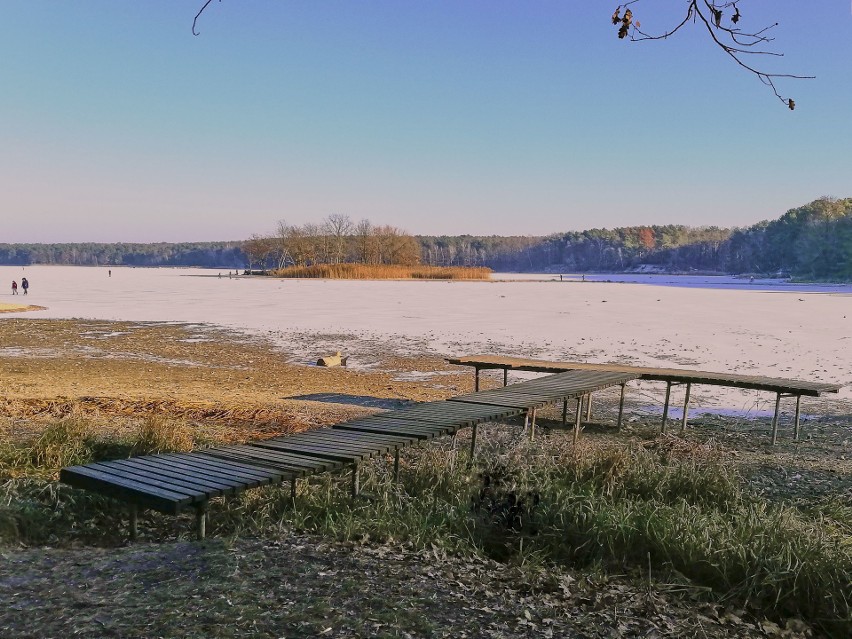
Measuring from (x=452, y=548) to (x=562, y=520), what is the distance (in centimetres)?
84

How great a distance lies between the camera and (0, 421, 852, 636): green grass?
13.6 feet

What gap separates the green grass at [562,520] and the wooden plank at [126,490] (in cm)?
38

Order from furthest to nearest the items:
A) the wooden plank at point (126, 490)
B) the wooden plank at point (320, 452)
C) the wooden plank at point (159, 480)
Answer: the wooden plank at point (320, 452) < the wooden plank at point (159, 480) < the wooden plank at point (126, 490)

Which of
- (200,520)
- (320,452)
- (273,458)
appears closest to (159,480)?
(200,520)

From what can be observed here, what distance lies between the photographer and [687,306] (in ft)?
108

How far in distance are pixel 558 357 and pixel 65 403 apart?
9834 mm

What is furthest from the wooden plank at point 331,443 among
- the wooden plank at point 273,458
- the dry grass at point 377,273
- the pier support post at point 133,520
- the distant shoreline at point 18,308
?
the dry grass at point 377,273

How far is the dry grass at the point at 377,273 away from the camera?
6962cm

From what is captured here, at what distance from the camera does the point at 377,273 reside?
7069 centimetres

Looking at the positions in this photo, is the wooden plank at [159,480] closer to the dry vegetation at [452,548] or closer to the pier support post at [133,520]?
the pier support post at [133,520]

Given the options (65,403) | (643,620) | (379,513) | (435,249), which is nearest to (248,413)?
(65,403)

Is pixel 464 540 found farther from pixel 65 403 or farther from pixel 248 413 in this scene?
pixel 65 403

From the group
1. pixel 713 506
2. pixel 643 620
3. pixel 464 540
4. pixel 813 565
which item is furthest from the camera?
pixel 713 506

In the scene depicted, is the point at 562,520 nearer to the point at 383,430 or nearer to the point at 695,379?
the point at 383,430
